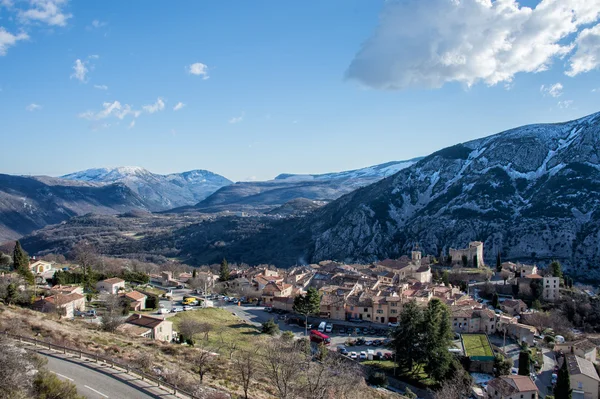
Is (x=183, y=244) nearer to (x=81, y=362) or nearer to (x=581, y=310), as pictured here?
(x=581, y=310)

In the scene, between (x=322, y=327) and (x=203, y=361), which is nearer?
(x=203, y=361)

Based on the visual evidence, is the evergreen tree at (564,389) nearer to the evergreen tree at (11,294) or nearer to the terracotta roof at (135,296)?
the terracotta roof at (135,296)

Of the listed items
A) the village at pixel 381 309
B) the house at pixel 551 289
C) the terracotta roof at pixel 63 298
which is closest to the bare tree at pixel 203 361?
the village at pixel 381 309

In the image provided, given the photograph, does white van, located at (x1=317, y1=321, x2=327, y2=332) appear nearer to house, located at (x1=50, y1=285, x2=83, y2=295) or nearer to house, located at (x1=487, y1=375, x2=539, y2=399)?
house, located at (x1=487, y1=375, x2=539, y2=399)

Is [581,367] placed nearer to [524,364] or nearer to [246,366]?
[524,364]

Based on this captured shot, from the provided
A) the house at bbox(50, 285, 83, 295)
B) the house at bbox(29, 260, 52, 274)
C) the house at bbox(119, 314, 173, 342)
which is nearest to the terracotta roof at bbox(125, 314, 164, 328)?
the house at bbox(119, 314, 173, 342)

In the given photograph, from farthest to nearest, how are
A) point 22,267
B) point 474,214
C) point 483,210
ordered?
point 483,210, point 474,214, point 22,267

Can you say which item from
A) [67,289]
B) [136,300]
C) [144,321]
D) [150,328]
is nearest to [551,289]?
[150,328]
